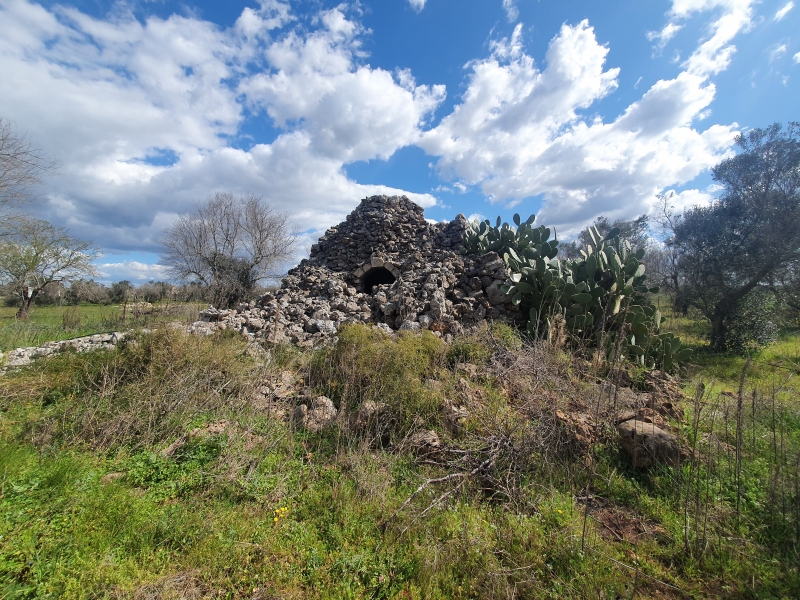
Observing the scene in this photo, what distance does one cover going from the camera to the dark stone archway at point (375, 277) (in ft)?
36.0

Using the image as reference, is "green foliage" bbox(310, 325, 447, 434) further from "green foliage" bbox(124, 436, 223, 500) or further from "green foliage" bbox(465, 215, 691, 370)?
"green foliage" bbox(465, 215, 691, 370)

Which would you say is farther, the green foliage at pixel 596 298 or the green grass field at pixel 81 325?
the green grass field at pixel 81 325

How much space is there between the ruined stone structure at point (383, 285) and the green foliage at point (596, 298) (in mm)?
698

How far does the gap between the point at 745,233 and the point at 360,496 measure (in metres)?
14.0

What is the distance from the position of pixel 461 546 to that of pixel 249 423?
2.63m

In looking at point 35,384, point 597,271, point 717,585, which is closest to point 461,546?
point 717,585

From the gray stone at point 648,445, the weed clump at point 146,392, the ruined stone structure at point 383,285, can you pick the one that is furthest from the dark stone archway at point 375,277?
the gray stone at point 648,445

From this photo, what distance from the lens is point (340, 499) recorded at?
113 inches

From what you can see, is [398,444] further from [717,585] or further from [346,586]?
[717,585]

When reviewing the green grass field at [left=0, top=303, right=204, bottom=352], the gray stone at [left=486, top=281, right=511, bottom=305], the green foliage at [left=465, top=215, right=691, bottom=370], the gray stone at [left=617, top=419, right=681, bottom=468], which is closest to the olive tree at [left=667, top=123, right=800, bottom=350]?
the green foliage at [left=465, top=215, right=691, bottom=370]

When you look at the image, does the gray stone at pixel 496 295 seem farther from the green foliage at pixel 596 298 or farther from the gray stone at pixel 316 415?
the gray stone at pixel 316 415

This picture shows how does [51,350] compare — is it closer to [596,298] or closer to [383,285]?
[383,285]

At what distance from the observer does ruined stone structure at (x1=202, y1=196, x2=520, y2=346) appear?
743cm

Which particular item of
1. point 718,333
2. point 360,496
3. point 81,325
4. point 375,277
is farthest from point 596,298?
point 81,325
